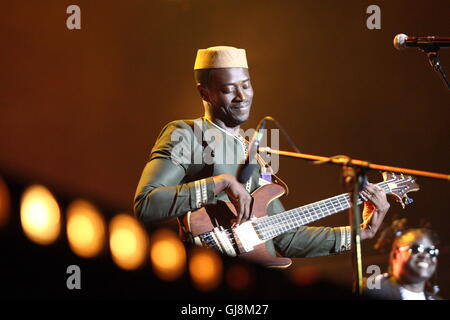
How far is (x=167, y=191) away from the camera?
407 centimetres

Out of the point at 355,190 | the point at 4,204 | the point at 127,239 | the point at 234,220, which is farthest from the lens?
the point at 127,239

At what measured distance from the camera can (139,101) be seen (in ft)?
15.9

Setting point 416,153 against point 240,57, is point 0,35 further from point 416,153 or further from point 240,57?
point 416,153

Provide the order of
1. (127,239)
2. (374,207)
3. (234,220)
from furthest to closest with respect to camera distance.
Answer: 1. (127,239)
2. (374,207)
3. (234,220)

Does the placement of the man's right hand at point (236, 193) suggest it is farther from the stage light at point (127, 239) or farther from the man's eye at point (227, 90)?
the stage light at point (127, 239)

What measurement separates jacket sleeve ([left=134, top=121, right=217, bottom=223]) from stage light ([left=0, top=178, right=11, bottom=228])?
75 centimetres

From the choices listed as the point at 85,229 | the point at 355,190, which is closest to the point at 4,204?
the point at 85,229

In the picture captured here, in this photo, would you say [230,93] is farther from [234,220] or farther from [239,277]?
[239,277]

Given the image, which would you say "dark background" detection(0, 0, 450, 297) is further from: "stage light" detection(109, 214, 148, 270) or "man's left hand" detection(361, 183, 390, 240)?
"man's left hand" detection(361, 183, 390, 240)

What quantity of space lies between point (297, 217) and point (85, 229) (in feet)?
4.14

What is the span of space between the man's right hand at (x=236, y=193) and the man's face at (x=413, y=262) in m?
0.92

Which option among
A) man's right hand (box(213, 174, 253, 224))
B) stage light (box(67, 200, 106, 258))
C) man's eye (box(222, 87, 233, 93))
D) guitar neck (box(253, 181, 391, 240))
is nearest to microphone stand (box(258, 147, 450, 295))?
man's right hand (box(213, 174, 253, 224))

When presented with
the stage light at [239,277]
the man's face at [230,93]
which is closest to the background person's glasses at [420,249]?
the stage light at [239,277]
